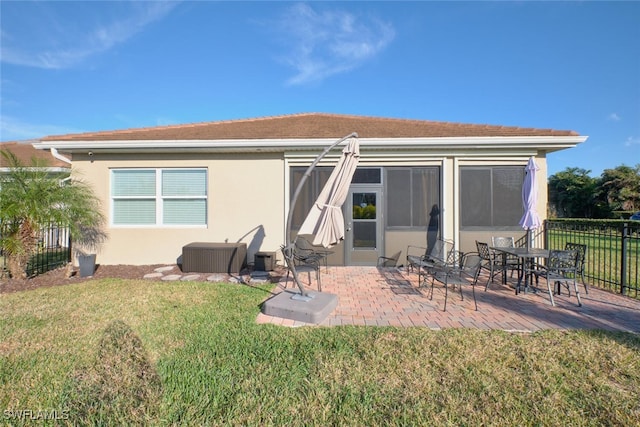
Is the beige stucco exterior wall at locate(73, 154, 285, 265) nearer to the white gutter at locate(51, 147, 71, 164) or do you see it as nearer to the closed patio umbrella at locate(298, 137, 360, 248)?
the white gutter at locate(51, 147, 71, 164)

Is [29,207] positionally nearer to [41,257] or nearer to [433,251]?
[41,257]

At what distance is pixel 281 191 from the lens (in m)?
7.87

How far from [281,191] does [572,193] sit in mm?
44100

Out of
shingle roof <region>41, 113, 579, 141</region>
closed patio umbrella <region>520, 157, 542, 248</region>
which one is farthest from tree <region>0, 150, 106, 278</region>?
closed patio umbrella <region>520, 157, 542, 248</region>

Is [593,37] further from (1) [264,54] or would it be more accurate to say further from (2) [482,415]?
→ (2) [482,415]

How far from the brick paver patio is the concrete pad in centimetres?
9

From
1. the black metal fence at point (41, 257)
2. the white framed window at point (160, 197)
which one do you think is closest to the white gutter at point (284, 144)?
the white framed window at point (160, 197)

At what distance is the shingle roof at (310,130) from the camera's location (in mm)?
7645

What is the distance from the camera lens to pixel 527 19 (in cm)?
920

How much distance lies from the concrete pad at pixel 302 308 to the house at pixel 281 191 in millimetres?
3314

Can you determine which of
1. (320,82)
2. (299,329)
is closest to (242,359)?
(299,329)

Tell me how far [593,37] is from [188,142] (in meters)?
15.3

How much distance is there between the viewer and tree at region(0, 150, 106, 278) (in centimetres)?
588

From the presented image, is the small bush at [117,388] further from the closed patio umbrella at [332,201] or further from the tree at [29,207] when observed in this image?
the tree at [29,207]
